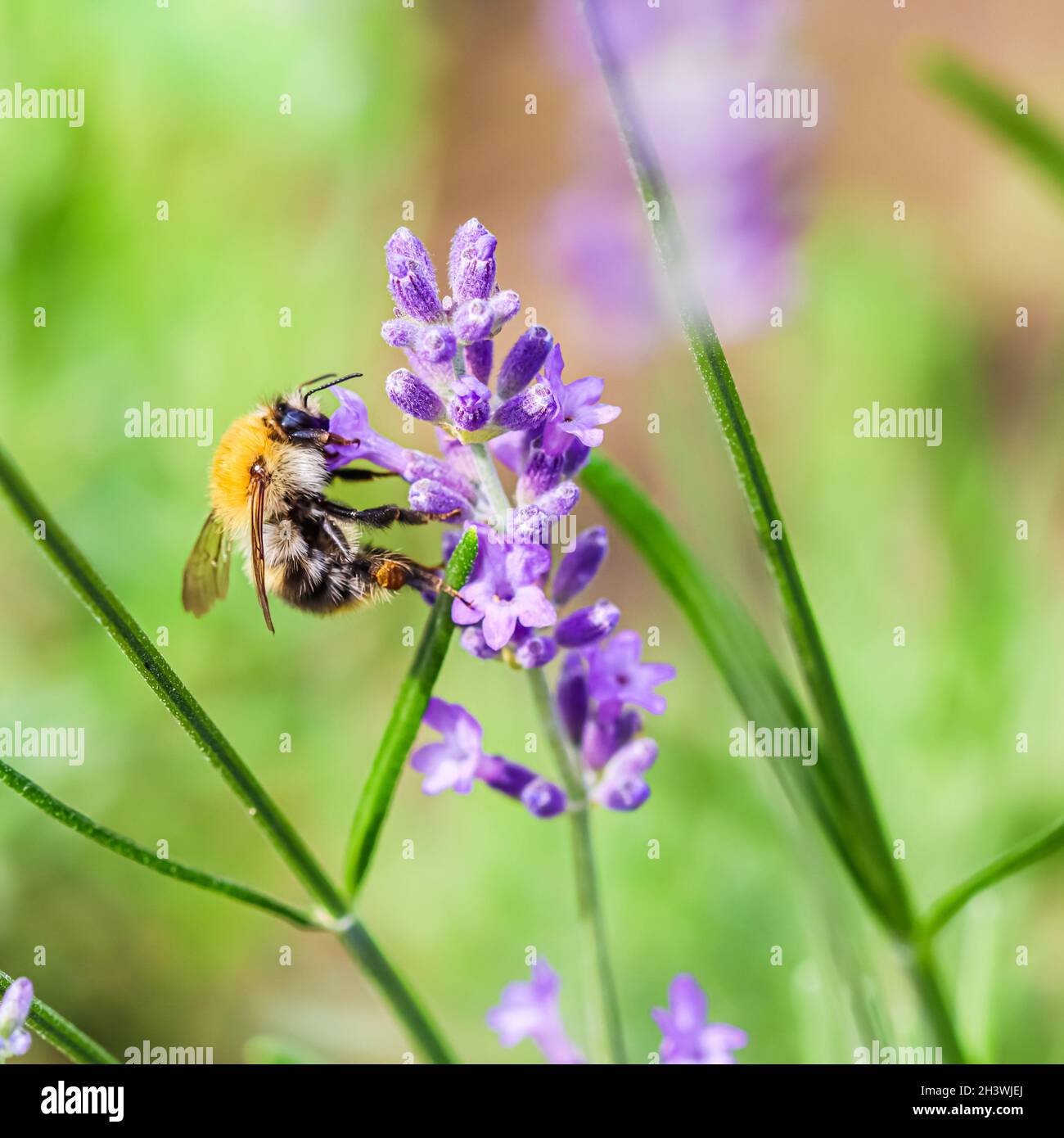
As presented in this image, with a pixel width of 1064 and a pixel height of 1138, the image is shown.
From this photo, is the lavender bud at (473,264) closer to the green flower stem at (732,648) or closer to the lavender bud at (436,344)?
the lavender bud at (436,344)

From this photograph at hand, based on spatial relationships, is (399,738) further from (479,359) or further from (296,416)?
(296,416)

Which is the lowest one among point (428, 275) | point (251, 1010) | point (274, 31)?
point (251, 1010)

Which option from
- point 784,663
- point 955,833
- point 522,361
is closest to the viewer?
point 522,361

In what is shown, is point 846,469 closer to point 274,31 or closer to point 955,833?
point 955,833

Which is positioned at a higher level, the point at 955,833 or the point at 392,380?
the point at 392,380

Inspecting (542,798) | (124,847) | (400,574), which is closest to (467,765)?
(542,798)

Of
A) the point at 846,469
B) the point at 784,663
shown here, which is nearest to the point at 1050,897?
the point at 784,663
